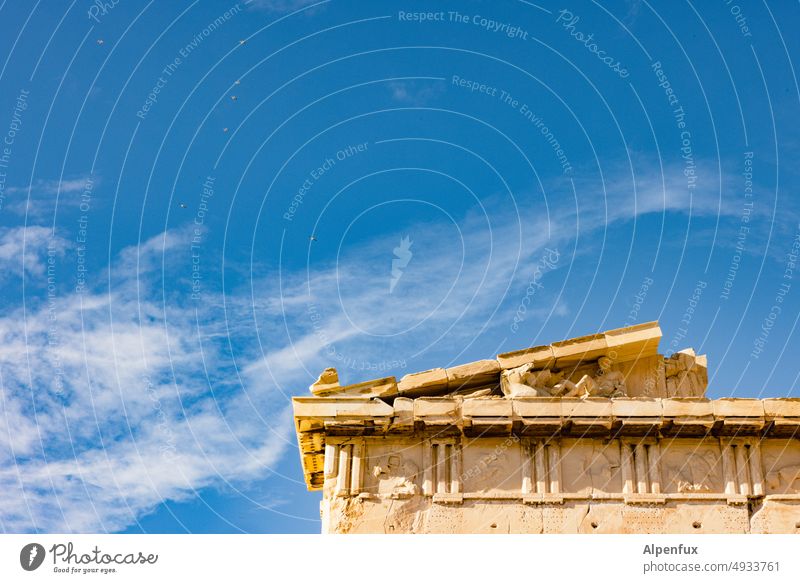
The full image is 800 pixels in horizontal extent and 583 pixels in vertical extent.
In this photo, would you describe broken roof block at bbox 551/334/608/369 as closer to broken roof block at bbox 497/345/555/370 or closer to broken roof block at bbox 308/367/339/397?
broken roof block at bbox 497/345/555/370

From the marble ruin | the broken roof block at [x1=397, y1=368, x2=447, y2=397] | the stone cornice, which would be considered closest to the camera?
the marble ruin

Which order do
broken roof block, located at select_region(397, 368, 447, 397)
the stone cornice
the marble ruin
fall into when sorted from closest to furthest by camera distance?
1. the marble ruin
2. the stone cornice
3. broken roof block, located at select_region(397, 368, 447, 397)

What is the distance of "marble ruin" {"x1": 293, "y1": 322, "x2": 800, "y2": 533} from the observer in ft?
83.2

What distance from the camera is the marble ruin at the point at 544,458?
25359 mm

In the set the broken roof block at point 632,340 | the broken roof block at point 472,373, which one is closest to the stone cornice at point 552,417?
the broken roof block at point 472,373

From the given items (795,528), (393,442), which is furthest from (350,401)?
(795,528)

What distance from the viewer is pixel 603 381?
26906 mm

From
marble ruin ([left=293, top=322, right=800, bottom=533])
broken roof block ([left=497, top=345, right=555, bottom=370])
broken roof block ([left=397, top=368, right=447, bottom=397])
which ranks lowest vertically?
marble ruin ([left=293, top=322, right=800, bottom=533])

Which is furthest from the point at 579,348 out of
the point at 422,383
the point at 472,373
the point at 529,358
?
the point at 422,383

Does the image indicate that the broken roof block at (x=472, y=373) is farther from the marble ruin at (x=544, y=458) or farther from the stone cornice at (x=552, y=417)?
the stone cornice at (x=552, y=417)

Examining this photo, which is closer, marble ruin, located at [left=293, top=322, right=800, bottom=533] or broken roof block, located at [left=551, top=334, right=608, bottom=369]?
marble ruin, located at [left=293, top=322, right=800, bottom=533]

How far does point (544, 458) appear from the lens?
2608 cm

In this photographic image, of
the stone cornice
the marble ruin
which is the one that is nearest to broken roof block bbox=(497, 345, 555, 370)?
the marble ruin
